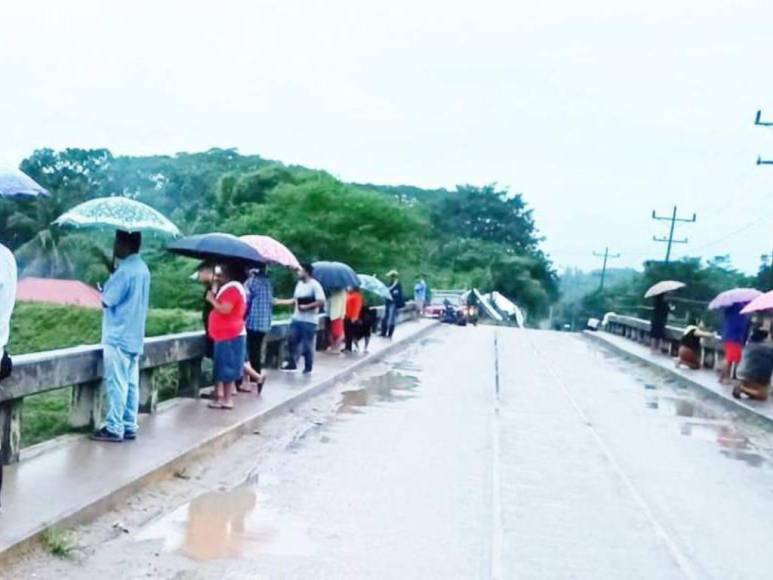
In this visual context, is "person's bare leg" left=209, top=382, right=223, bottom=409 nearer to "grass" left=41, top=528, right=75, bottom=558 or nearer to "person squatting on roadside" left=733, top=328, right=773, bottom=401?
"grass" left=41, top=528, right=75, bottom=558

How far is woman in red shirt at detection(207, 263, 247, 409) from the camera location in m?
12.4

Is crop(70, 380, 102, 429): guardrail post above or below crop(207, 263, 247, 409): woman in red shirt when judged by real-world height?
below

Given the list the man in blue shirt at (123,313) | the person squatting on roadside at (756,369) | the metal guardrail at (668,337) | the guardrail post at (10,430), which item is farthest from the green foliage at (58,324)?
the guardrail post at (10,430)

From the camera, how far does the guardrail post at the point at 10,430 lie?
27.4 feet

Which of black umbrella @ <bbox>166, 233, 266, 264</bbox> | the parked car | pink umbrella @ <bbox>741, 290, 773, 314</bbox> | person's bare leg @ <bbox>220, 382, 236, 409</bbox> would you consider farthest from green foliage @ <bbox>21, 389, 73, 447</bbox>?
the parked car

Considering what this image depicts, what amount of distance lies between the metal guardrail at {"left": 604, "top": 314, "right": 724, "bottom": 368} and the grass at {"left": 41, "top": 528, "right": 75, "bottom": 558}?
2064 cm

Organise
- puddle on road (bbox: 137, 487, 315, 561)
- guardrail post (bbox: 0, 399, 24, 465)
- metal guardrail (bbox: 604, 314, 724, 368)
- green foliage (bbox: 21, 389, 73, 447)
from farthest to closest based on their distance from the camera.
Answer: metal guardrail (bbox: 604, 314, 724, 368) < green foliage (bbox: 21, 389, 73, 447) < guardrail post (bbox: 0, 399, 24, 465) < puddle on road (bbox: 137, 487, 315, 561)

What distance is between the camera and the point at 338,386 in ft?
60.5

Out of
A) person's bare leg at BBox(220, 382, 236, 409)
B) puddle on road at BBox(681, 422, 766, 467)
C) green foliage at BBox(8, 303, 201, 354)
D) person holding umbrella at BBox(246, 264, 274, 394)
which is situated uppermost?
person holding umbrella at BBox(246, 264, 274, 394)

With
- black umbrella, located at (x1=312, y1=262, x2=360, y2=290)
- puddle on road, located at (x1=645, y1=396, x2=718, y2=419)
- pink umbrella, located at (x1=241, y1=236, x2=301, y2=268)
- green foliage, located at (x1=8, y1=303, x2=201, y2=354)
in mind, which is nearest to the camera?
pink umbrella, located at (x1=241, y1=236, x2=301, y2=268)

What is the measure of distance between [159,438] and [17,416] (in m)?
2.14

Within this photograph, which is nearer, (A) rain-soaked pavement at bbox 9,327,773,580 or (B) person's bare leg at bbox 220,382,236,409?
(A) rain-soaked pavement at bbox 9,327,773,580

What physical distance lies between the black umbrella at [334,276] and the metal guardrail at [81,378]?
22.4 feet

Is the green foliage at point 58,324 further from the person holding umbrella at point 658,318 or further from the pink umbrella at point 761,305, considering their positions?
the pink umbrella at point 761,305
